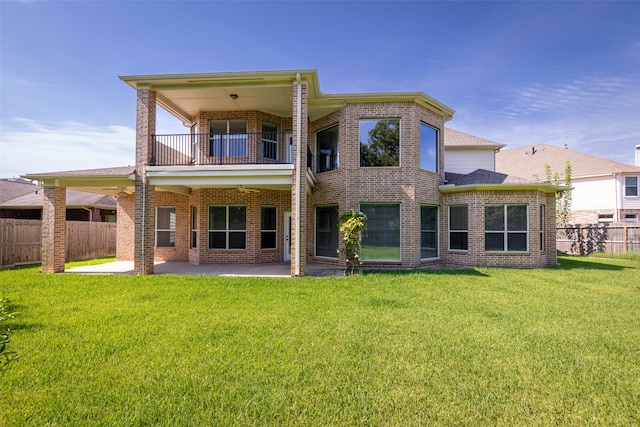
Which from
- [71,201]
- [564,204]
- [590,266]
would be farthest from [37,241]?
[564,204]

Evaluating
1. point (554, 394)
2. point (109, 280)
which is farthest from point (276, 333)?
point (109, 280)

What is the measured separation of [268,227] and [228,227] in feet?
5.49

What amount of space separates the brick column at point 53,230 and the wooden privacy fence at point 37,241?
102 inches

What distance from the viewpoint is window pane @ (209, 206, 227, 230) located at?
1318 centimetres

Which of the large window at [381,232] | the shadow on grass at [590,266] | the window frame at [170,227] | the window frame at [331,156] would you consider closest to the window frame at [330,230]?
the large window at [381,232]

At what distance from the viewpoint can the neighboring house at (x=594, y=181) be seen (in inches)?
838

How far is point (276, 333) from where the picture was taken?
193 inches

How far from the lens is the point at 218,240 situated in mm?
13156

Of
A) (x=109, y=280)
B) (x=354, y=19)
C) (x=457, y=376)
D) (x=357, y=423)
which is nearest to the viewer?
(x=357, y=423)

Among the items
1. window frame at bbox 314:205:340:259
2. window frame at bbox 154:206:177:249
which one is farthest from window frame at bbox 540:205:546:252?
window frame at bbox 154:206:177:249

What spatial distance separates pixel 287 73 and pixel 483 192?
340 inches

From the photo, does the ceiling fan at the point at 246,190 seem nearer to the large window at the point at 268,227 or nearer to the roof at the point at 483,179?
the large window at the point at 268,227

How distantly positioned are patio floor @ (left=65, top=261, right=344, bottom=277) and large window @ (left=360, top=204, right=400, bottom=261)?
159 cm

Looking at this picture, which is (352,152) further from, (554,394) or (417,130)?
(554,394)
